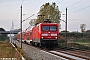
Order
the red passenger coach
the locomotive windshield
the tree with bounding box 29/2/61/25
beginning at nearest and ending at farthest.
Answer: the red passenger coach
the locomotive windshield
the tree with bounding box 29/2/61/25

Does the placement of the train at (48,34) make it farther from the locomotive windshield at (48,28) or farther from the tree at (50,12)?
the tree at (50,12)

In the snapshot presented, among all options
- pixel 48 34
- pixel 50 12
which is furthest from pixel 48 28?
pixel 50 12

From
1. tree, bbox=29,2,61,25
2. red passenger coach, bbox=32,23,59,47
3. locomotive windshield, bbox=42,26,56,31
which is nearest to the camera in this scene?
red passenger coach, bbox=32,23,59,47

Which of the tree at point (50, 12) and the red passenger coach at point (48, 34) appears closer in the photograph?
the red passenger coach at point (48, 34)

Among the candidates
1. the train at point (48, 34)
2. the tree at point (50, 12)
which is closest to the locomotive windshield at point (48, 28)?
the train at point (48, 34)

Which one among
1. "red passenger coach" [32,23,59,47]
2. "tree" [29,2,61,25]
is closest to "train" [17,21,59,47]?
"red passenger coach" [32,23,59,47]

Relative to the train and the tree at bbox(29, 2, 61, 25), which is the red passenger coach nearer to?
the train

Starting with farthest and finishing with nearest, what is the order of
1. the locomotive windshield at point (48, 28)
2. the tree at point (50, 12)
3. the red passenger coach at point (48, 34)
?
1. the tree at point (50, 12)
2. the locomotive windshield at point (48, 28)
3. the red passenger coach at point (48, 34)

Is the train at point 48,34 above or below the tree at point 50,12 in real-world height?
below

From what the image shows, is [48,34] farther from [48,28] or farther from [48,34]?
[48,28]

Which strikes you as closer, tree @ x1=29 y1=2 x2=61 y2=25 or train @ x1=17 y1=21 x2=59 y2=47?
train @ x1=17 y1=21 x2=59 y2=47

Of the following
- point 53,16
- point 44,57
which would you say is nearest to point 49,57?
point 44,57

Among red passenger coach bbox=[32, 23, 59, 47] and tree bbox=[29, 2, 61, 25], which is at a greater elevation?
tree bbox=[29, 2, 61, 25]

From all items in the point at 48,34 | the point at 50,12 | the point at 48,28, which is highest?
the point at 50,12
